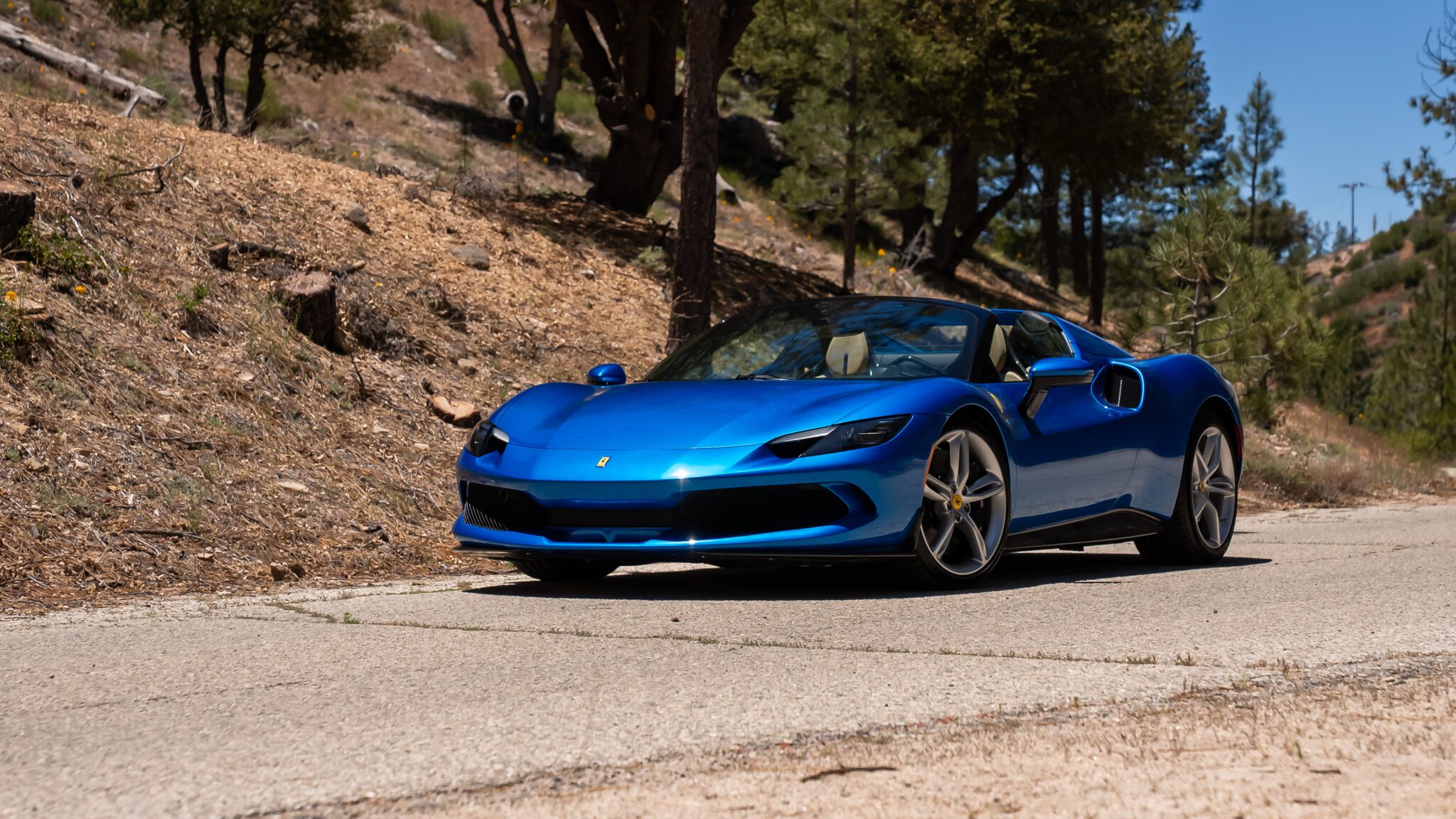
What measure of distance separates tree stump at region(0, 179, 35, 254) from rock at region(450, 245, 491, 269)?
14.9ft

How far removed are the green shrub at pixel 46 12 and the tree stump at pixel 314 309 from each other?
75.3ft

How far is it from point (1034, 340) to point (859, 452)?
2.03 m

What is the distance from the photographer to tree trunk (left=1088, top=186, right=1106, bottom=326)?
37.8 metres

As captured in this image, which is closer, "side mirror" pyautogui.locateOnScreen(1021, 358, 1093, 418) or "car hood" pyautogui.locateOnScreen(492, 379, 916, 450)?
"car hood" pyautogui.locateOnScreen(492, 379, 916, 450)

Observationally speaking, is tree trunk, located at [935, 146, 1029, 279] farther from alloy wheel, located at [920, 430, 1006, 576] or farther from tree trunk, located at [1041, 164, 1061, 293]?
alloy wheel, located at [920, 430, 1006, 576]

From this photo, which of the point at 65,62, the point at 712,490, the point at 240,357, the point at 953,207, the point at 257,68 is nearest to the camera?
the point at 712,490

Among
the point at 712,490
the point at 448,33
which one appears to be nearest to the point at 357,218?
the point at 712,490

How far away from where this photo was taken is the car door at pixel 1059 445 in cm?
639

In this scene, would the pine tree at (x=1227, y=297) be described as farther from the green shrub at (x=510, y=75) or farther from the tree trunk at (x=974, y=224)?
the green shrub at (x=510, y=75)

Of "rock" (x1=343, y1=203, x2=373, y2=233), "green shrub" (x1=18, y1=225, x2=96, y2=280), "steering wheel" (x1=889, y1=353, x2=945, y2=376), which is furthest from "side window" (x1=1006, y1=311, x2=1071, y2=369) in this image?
"rock" (x1=343, y1=203, x2=373, y2=233)

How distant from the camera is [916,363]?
6578 millimetres

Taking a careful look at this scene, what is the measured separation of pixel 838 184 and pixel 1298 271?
6732 millimetres

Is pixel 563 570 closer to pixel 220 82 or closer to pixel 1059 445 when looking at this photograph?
pixel 1059 445

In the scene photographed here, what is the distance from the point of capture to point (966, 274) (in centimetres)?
3844
